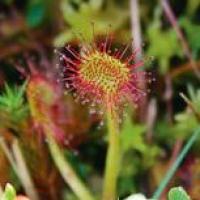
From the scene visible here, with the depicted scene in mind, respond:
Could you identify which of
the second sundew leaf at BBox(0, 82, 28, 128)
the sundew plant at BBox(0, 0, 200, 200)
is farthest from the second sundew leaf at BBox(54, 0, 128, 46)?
the second sundew leaf at BBox(0, 82, 28, 128)

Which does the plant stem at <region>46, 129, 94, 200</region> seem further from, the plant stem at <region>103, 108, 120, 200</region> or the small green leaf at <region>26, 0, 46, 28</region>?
the small green leaf at <region>26, 0, 46, 28</region>

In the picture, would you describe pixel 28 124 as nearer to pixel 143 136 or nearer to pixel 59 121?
pixel 59 121

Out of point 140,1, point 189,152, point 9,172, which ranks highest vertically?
point 140,1

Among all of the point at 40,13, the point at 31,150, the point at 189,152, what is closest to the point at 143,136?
the point at 189,152

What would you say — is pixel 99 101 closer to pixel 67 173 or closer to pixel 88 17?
pixel 67 173

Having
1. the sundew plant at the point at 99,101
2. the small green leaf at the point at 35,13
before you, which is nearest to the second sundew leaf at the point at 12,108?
the sundew plant at the point at 99,101

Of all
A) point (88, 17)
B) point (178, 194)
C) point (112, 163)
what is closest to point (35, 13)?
point (88, 17)

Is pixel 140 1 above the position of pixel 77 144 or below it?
above

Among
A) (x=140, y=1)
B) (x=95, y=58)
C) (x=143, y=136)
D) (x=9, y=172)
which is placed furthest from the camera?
(x=140, y=1)
